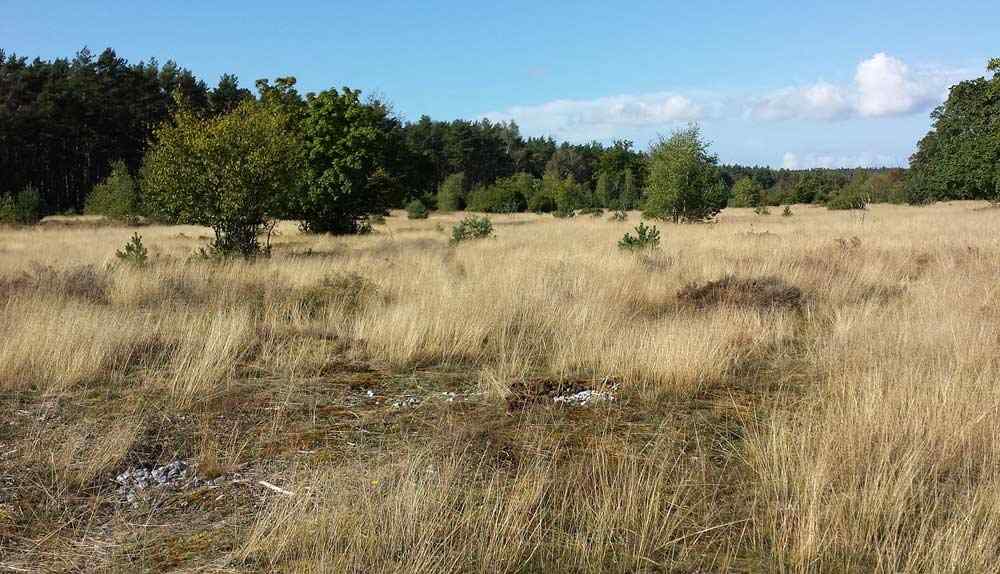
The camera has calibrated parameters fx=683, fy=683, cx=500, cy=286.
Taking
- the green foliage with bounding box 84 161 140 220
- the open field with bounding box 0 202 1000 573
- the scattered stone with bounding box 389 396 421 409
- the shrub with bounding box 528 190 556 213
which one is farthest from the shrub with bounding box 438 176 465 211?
the scattered stone with bounding box 389 396 421 409

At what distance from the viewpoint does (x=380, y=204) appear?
81.7ft

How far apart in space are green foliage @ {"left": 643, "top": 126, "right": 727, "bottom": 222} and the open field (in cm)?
2177

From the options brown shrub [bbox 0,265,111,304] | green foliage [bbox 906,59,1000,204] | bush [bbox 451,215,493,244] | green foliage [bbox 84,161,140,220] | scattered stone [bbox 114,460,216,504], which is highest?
green foliage [bbox 906,59,1000,204]

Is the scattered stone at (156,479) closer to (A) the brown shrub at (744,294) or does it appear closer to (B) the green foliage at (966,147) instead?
(A) the brown shrub at (744,294)

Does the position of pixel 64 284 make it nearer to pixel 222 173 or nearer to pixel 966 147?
pixel 222 173

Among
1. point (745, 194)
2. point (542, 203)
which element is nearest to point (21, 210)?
point (542, 203)

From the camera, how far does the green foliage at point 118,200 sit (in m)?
33.0

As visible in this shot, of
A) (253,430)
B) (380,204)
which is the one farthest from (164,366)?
(380,204)

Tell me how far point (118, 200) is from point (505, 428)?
34.5 metres

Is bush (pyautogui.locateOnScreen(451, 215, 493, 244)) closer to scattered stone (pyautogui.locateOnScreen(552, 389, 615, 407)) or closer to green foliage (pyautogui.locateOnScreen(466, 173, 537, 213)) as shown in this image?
scattered stone (pyautogui.locateOnScreen(552, 389, 615, 407))

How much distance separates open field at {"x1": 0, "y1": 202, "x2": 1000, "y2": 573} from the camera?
9.35 ft

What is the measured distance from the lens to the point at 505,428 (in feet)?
14.6

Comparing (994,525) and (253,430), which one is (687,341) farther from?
(253,430)

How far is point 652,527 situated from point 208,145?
1302cm
